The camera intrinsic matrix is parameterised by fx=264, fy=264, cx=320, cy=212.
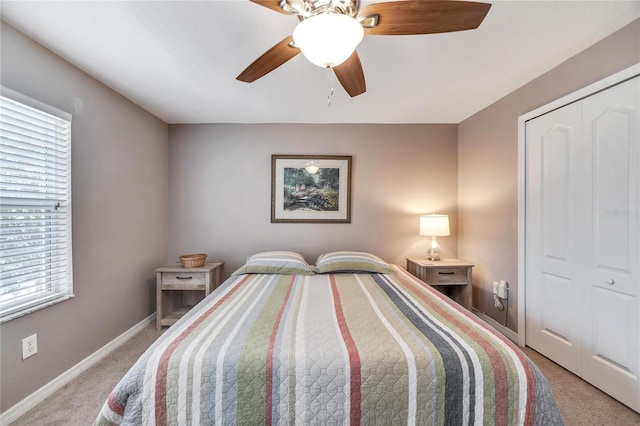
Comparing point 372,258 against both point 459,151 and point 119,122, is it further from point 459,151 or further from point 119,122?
point 119,122

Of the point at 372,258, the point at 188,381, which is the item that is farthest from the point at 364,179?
the point at 188,381

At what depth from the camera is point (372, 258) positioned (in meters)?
2.75

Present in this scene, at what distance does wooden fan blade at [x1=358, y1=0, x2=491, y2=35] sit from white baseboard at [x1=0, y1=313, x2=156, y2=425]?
2.85 meters

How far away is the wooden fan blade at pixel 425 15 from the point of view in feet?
3.57

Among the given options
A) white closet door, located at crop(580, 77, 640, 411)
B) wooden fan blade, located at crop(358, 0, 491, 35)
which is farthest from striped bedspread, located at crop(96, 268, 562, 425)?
wooden fan blade, located at crop(358, 0, 491, 35)

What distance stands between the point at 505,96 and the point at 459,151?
2.61 ft

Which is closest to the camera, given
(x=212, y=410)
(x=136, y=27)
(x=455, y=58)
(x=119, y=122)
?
(x=212, y=410)

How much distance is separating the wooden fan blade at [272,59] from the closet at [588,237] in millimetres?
2037

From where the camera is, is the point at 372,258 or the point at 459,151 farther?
the point at 459,151

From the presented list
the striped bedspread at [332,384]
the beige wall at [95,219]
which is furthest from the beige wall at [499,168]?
the beige wall at [95,219]

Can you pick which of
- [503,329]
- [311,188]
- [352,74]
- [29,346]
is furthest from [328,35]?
[503,329]

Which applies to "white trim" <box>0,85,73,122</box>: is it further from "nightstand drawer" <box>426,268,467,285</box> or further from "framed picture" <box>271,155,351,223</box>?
"nightstand drawer" <box>426,268,467,285</box>

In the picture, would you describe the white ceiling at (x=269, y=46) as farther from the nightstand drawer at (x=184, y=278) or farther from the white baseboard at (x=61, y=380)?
the white baseboard at (x=61, y=380)

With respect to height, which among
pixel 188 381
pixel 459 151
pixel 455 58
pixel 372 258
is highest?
pixel 455 58
